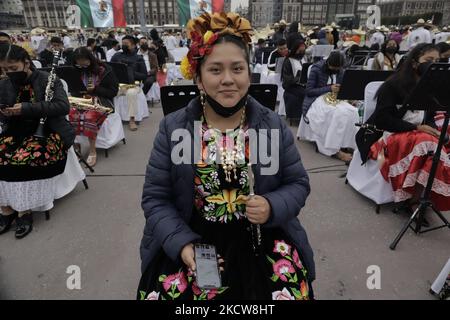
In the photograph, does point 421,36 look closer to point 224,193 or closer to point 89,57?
point 89,57

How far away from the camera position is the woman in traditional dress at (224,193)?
4.80ft

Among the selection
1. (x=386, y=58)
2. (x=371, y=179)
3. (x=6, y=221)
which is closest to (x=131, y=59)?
(x=6, y=221)

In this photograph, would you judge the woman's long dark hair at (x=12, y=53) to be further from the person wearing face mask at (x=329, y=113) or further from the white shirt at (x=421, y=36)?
the white shirt at (x=421, y=36)

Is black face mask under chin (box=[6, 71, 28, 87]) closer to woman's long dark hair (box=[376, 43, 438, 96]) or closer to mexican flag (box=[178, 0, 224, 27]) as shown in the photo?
woman's long dark hair (box=[376, 43, 438, 96])

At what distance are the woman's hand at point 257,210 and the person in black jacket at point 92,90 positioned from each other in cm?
406

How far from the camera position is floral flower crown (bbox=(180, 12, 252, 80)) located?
59.6 inches

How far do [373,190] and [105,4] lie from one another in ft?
32.9

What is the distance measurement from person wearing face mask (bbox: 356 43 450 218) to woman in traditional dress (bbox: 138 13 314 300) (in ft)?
6.36

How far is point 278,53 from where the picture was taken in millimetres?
8344

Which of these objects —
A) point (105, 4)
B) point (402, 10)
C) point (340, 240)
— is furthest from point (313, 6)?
point (340, 240)

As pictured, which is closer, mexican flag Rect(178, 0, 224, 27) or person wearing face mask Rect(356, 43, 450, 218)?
person wearing face mask Rect(356, 43, 450, 218)

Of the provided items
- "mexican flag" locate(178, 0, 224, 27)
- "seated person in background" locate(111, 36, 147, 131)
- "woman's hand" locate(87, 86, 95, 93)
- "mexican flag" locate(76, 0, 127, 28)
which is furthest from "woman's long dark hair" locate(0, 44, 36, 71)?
"mexican flag" locate(76, 0, 127, 28)
